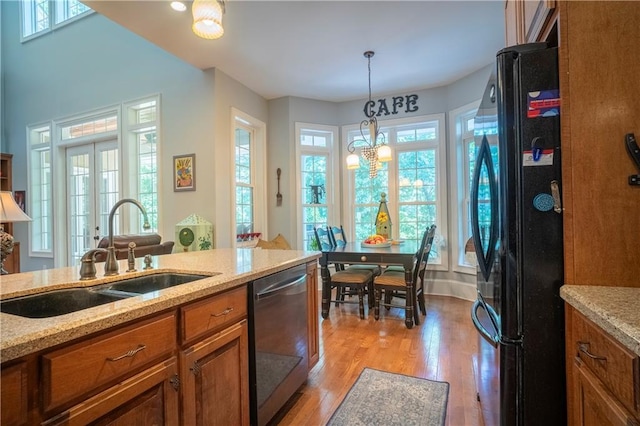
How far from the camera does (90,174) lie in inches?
195

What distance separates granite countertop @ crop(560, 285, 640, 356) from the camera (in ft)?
2.57

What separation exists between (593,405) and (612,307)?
31cm

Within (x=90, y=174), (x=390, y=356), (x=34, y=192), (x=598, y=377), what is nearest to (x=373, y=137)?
(x=390, y=356)

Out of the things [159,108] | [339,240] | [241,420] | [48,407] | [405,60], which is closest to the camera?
[48,407]

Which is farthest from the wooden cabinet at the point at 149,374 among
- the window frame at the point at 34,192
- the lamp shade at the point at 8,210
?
the window frame at the point at 34,192

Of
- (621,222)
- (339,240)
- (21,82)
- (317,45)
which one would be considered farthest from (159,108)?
(621,222)

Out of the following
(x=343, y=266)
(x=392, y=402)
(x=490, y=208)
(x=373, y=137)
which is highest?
(x=373, y=137)

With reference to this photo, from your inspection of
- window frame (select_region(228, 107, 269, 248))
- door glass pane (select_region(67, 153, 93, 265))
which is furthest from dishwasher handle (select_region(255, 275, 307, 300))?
door glass pane (select_region(67, 153, 93, 265))

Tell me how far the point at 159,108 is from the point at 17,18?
430cm

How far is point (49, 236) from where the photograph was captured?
5387 millimetres

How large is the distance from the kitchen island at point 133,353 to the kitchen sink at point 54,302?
0.09 ft

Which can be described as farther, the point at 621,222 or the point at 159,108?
the point at 159,108

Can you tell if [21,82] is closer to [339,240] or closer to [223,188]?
[223,188]

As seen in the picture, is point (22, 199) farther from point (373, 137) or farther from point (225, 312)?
point (225, 312)
